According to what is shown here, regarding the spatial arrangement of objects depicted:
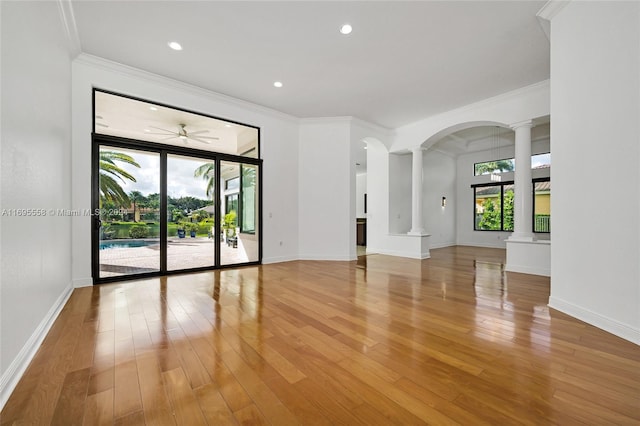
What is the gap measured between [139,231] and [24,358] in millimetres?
2875

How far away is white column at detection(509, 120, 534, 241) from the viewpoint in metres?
5.01

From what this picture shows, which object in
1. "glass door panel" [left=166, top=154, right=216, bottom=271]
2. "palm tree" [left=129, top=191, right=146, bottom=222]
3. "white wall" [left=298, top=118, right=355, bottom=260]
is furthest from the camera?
"white wall" [left=298, top=118, right=355, bottom=260]

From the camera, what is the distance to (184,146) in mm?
4828

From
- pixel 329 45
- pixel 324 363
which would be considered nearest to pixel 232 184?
pixel 329 45

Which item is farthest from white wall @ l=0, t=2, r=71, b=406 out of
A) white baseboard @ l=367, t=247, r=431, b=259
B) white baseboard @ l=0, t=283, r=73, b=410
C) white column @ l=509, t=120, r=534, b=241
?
white column @ l=509, t=120, r=534, b=241

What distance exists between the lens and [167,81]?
179 inches

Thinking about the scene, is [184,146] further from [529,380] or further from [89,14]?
[529,380]

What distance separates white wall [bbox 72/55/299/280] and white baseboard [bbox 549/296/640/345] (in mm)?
4723

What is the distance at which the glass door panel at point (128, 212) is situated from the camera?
13.4ft

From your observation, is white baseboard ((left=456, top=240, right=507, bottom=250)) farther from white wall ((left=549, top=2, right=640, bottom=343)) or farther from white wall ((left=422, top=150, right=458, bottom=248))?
white wall ((left=549, top=2, right=640, bottom=343))

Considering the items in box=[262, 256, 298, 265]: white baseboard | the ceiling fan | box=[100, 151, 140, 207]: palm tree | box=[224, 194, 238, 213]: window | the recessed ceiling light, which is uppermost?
the recessed ceiling light

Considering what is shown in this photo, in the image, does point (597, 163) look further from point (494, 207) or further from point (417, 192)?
point (494, 207)

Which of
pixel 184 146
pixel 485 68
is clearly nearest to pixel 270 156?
pixel 184 146

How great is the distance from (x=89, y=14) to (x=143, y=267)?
3.55 m
